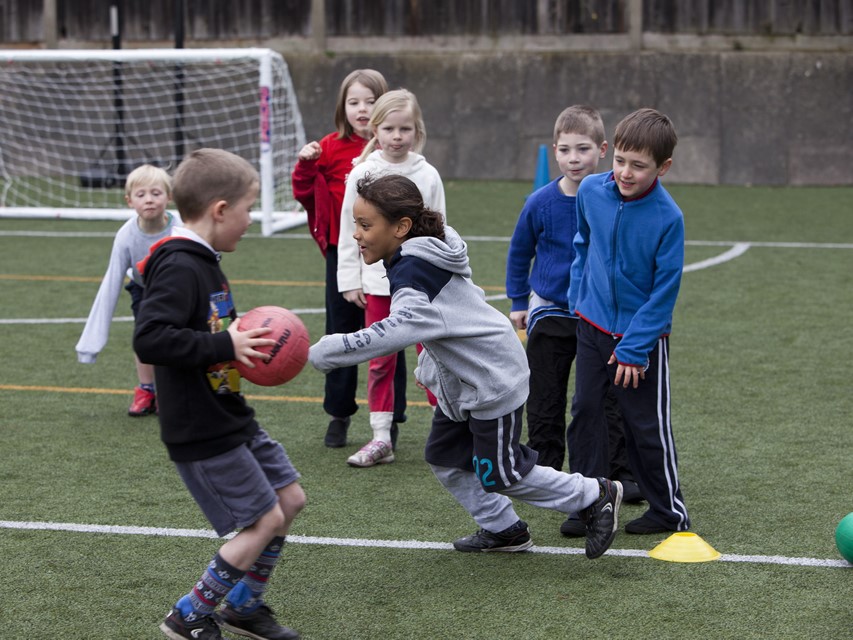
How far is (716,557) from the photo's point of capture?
4.44 m

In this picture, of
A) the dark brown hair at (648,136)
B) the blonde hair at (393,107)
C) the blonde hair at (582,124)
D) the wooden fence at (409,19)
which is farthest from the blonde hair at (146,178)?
the wooden fence at (409,19)

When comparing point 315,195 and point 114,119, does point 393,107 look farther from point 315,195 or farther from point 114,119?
point 114,119

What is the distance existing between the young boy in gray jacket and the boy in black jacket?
444mm

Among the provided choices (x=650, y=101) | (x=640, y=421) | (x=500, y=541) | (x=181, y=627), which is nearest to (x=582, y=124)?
(x=640, y=421)

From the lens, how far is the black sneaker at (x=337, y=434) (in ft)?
20.0

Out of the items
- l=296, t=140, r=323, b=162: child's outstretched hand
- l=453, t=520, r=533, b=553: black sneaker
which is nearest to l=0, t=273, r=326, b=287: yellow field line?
l=296, t=140, r=323, b=162: child's outstretched hand

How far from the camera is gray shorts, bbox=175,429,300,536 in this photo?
3521 mm

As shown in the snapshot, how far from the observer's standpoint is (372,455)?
5.74 m

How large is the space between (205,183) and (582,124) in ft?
7.04

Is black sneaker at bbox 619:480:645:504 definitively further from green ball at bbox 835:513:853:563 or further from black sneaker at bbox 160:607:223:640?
black sneaker at bbox 160:607:223:640

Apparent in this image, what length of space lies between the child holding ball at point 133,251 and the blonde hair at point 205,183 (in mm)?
2992

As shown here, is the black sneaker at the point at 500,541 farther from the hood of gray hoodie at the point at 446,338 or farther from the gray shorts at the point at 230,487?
the gray shorts at the point at 230,487

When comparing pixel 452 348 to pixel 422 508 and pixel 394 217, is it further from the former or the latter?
pixel 422 508

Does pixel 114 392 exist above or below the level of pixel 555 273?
below
